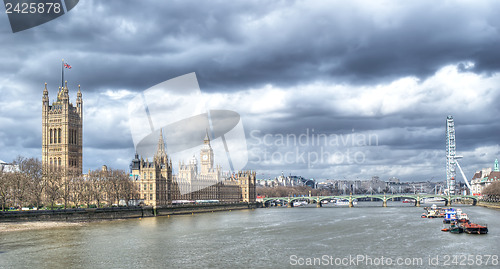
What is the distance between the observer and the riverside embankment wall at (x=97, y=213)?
8878cm

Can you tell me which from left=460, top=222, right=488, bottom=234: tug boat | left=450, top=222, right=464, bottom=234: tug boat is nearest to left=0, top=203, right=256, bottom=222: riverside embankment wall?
left=450, top=222, right=464, bottom=234: tug boat

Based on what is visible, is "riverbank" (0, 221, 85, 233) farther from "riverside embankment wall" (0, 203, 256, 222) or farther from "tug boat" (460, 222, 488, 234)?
"tug boat" (460, 222, 488, 234)

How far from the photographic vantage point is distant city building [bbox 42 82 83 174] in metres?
166

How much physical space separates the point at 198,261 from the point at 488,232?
4324cm

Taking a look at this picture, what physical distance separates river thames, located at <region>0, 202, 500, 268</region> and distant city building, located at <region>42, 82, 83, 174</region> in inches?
3352

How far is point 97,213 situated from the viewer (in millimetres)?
108312

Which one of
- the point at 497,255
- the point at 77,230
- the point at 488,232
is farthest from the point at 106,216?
the point at 497,255

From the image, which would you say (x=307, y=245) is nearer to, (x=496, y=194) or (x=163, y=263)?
(x=163, y=263)

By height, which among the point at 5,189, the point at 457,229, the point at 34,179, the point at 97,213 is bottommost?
the point at 457,229

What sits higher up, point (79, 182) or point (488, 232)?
point (79, 182)

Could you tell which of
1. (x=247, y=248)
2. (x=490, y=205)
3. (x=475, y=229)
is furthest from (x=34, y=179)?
(x=490, y=205)

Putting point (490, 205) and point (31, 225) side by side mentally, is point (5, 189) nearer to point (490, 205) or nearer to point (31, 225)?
point (31, 225)

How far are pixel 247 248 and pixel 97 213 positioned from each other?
53.7 meters

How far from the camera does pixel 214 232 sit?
83562 mm
